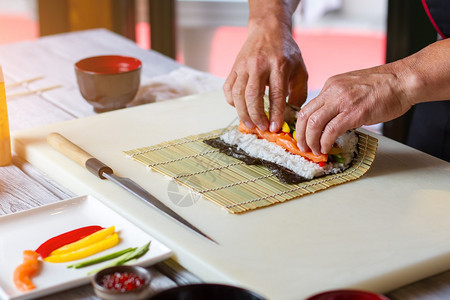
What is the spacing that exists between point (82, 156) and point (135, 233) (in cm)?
37

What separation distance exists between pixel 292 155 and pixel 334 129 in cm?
15

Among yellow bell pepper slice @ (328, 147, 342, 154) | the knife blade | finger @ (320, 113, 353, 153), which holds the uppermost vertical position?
finger @ (320, 113, 353, 153)

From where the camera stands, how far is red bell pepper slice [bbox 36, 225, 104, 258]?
117 centimetres

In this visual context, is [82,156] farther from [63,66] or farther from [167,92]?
[63,66]

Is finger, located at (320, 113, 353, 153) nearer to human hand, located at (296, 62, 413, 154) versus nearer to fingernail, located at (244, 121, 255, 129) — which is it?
human hand, located at (296, 62, 413, 154)

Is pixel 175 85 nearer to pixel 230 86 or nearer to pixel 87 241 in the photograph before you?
pixel 230 86

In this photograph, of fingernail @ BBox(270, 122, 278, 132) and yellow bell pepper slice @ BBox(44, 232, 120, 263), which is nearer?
yellow bell pepper slice @ BBox(44, 232, 120, 263)

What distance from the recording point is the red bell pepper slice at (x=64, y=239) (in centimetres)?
117

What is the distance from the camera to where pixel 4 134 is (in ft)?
5.19

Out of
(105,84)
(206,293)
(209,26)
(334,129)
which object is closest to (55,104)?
(105,84)

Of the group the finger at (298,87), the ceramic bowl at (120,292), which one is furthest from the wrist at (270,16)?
the ceramic bowl at (120,292)

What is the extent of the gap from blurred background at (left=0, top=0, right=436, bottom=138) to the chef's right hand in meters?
2.21

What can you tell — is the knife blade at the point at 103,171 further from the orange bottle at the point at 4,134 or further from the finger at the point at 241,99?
the finger at the point at 241,99

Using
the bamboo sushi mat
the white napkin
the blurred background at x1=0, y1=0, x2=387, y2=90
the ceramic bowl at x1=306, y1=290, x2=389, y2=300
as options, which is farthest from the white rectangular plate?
the blurred background at x1=0, y1=0, x2=387, y2=90
